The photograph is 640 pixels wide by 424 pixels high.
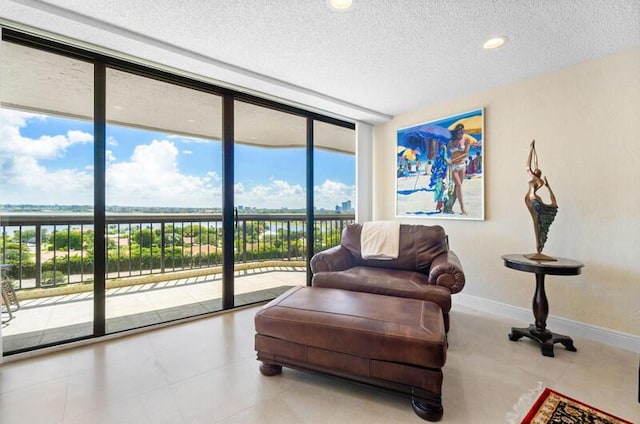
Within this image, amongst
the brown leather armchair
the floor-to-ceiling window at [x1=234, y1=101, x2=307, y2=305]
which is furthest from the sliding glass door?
the brown leather armchair

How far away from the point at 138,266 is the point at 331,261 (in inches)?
102

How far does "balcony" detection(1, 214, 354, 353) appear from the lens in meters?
2.32

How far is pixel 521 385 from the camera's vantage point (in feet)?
5.50

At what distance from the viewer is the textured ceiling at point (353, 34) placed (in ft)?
5.77

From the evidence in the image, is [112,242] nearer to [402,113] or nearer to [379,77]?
[379,77]

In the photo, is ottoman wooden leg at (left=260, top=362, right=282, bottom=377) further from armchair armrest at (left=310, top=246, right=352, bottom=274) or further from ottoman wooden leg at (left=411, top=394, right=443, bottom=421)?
armchair armrest at (left=310, top=246, right=352, bottom=274)

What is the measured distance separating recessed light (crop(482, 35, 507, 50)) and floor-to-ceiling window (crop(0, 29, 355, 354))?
206 cm

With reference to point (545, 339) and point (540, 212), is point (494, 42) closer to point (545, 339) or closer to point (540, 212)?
point (540, 212)

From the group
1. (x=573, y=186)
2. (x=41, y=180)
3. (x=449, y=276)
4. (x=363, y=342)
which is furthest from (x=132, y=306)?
(x=573, y=186)

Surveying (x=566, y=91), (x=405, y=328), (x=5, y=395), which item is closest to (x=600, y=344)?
(x=405, y=328)

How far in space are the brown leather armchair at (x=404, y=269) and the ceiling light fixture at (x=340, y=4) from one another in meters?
1.98

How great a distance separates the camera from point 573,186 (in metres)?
2.43

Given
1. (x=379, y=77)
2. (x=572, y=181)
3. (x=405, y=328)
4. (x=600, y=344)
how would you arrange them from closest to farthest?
(x=405, y=328) < (x=600, y=344) < (x=572, y=181) < (x=379, y=77)

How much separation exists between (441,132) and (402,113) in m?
0.71
